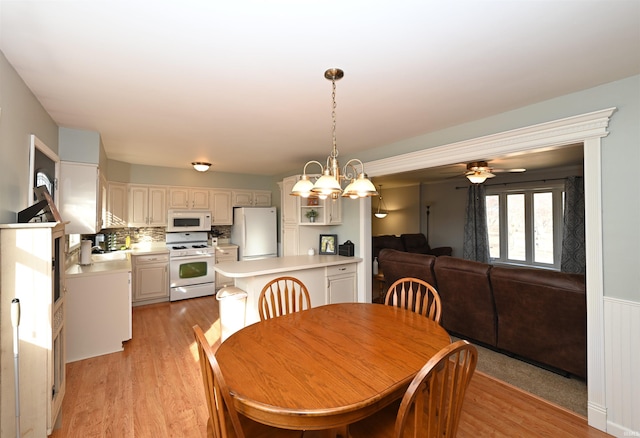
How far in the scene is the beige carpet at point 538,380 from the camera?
2.28 meters

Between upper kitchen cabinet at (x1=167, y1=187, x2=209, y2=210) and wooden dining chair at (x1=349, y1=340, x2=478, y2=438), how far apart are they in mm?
4804

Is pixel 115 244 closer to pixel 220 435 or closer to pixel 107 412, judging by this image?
pixel 107 412

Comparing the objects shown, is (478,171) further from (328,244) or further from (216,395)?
(216,395)

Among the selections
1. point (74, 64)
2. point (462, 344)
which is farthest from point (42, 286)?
point (462, 344)

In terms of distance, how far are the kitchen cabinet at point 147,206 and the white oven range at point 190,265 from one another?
351 millimetres

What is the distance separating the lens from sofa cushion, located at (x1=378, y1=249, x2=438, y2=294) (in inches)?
135

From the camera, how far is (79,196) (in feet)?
9.69

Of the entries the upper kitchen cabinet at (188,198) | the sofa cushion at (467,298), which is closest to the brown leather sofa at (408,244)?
the sofa cushion at (467,298)

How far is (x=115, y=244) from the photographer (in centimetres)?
478

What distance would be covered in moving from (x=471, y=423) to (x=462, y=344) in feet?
4.46

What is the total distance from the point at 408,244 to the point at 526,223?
2.30 metres

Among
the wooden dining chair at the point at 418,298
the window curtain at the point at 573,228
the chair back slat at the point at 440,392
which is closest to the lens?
the chair back slat at the point at 440,392

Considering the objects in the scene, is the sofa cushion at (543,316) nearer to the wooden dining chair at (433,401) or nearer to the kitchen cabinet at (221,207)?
the wooden dining chair at (433,401)

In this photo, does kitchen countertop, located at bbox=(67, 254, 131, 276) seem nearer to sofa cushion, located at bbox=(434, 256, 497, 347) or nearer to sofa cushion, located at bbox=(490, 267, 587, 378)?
sofa cushion, located at bbox=(434, 256, 497, 347)
